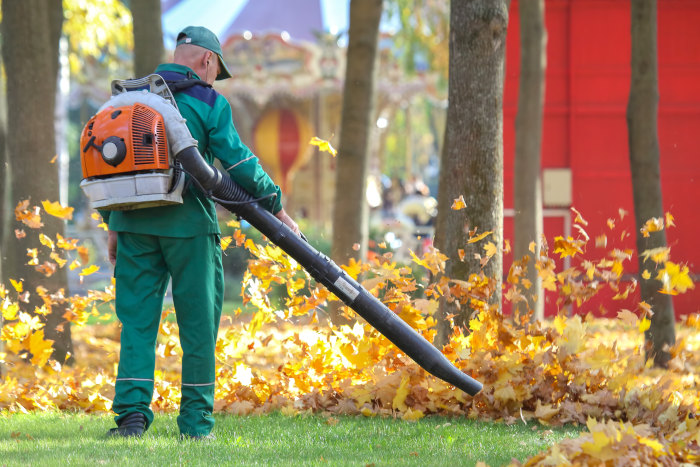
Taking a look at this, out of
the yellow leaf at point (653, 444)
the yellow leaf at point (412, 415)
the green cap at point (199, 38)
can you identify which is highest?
the green cap at point (199, 38)

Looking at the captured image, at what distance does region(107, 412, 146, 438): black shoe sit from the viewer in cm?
456

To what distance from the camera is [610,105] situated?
546 inches

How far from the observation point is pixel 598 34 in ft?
45.5

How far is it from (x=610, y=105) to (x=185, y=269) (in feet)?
34.5

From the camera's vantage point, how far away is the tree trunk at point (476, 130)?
234 inches

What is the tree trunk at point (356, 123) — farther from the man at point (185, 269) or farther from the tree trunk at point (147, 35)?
the man at point (185, 269)

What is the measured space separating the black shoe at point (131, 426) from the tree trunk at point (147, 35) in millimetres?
4506

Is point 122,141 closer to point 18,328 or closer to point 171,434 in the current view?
point 171,434

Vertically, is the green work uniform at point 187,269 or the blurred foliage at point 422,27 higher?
the blurred foliage at point 422,27

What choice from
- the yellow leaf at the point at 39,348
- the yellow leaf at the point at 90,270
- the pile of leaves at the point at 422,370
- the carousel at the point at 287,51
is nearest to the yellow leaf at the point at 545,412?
the pile of leaves at the point at 422,370

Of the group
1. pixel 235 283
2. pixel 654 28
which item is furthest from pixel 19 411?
pixel 235 283

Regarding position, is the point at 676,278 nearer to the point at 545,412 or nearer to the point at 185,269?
the point at 545,412

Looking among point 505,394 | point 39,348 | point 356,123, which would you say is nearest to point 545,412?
point 505,394

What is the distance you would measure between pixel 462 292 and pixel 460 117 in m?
1.12
